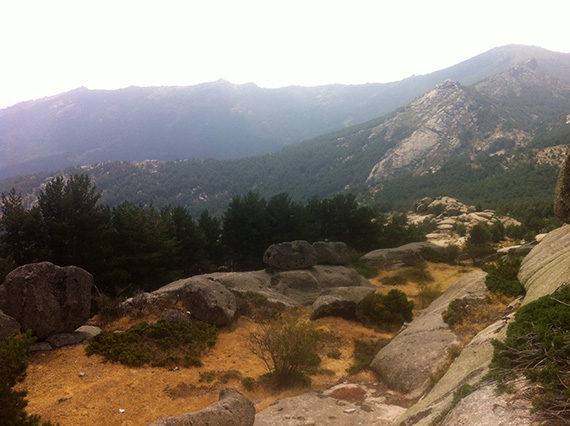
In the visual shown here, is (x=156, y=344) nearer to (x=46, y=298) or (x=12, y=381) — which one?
(x=46, y=298)

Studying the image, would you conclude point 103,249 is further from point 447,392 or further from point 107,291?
point 447,392

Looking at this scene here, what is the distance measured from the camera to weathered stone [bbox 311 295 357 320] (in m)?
16.6

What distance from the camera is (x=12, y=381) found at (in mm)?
4824

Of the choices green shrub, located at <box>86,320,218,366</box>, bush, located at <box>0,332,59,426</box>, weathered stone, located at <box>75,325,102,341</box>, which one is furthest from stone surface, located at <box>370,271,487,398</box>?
weathered stone, located at <box>75,325,102,341</box>

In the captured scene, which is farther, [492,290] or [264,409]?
[492,290]

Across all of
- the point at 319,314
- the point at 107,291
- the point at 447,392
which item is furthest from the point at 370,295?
the point at 107,291

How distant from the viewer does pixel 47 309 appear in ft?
35.5

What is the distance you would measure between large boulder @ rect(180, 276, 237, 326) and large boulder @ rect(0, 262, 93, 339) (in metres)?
4.01

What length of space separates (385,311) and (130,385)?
1200 centimetres

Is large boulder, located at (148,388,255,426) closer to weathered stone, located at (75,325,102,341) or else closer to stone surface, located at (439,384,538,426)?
stone surface, located at (439,384,538,426)

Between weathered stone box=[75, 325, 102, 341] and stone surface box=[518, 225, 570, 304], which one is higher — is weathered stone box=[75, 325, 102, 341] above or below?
below

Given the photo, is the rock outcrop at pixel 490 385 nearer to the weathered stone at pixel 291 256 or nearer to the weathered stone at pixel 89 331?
the weathered stone at pixel 89 331

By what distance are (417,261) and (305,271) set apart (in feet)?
41.1

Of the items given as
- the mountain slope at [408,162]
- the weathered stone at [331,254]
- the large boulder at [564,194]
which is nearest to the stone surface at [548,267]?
the large boulder at [564,194]
